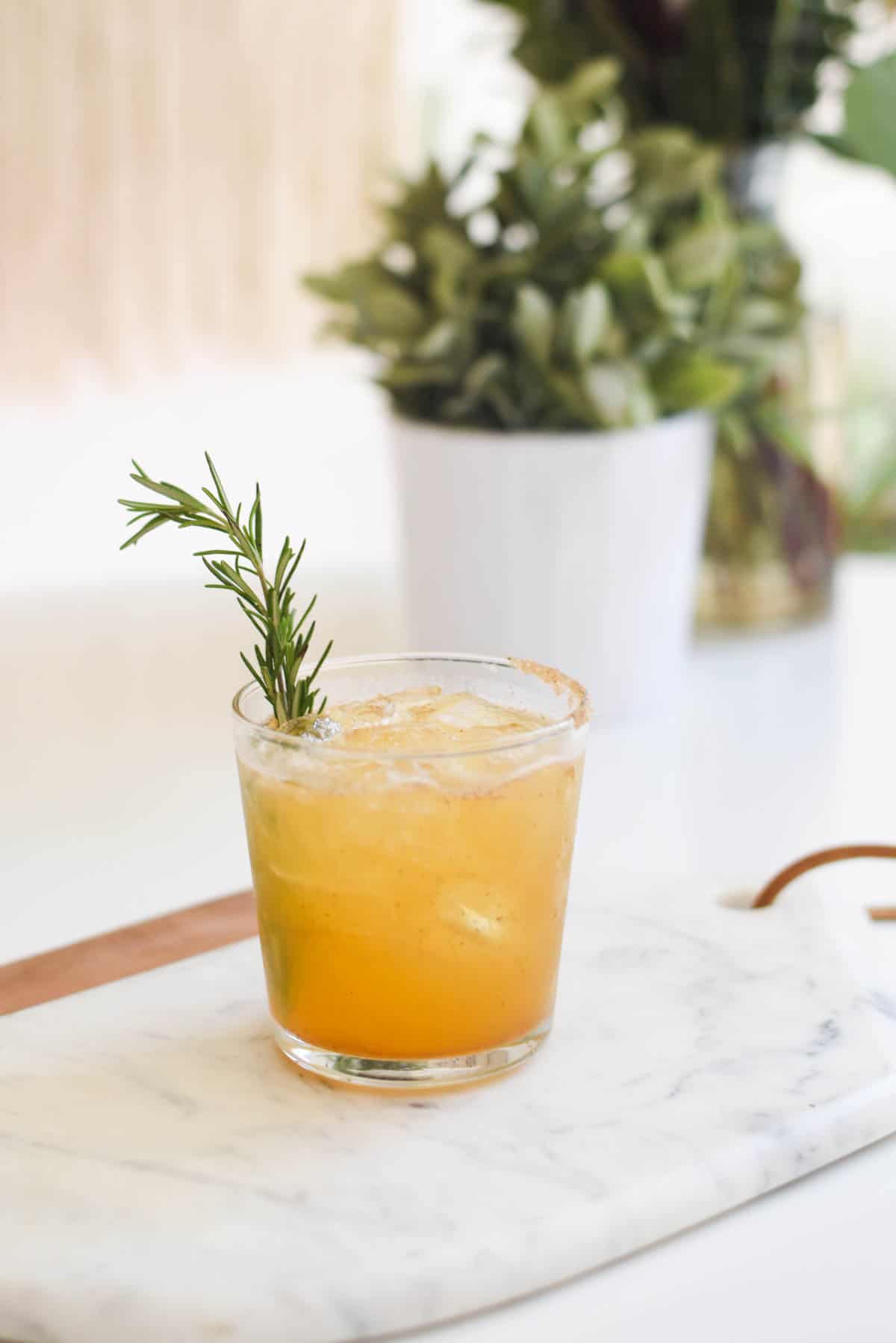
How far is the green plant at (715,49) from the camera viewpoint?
4.04 feet

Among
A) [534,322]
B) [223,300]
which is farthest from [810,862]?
[223,300]

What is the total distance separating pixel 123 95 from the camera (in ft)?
5.79

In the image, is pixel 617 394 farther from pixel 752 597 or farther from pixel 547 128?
pixel 752 597

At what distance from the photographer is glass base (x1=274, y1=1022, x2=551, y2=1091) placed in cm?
62

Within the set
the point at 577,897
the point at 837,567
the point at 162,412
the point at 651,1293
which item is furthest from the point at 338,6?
the point at 651,1293

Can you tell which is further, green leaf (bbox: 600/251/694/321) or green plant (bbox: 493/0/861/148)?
green plant (bbox: 493/0/861/148)

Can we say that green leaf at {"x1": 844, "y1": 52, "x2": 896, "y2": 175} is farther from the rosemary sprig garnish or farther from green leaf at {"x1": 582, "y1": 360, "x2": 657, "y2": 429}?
the rosemary sprig garnish

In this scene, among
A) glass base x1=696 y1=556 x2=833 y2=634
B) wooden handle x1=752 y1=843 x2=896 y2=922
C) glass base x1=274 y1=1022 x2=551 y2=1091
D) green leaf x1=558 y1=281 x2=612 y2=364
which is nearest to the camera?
glass base x1=274 y1=1022 x2=551 y2=1091

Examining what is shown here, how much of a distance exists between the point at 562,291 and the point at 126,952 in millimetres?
592

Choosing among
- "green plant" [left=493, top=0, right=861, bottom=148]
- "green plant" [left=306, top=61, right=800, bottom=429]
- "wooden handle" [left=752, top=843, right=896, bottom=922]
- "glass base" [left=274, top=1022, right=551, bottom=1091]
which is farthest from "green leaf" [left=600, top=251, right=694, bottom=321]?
"glass base" [left=274, top=1022, right=551, bottom=1091]

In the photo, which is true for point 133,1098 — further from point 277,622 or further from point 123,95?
point 123,95

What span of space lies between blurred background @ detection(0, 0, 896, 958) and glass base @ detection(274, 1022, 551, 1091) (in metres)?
0.37

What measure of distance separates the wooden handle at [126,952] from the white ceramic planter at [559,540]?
40 centimetres

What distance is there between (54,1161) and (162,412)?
4.74 ft
